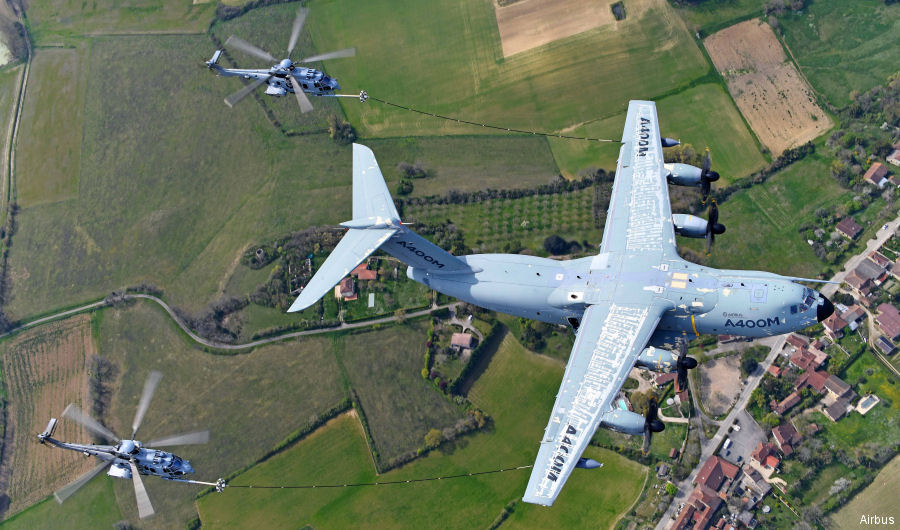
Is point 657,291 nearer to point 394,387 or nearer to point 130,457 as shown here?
point 394,387

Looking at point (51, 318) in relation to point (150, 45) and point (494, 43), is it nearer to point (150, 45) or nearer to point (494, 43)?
point (150, 45)

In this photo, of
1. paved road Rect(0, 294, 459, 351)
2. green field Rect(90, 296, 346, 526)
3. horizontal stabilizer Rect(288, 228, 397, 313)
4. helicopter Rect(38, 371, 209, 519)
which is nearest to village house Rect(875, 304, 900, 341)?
paved road Rect(0, 294, 459, 351)

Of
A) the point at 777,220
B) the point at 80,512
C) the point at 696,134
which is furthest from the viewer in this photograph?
the point at 696,134

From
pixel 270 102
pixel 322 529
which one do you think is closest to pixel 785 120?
pixel 270 102

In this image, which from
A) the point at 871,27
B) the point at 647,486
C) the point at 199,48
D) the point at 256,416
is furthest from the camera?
the point at 199,48

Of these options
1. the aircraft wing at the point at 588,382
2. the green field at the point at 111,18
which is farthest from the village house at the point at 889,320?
the green field at the point at 111,18

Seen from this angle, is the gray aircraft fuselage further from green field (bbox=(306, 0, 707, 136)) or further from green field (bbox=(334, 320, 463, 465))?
green field (bbox=(306, 0, 707, 136))

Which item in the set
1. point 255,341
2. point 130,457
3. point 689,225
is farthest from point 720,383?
point 130,457

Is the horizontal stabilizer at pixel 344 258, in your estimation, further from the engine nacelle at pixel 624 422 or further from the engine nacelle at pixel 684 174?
the engine nacelle at pixel 684 174
